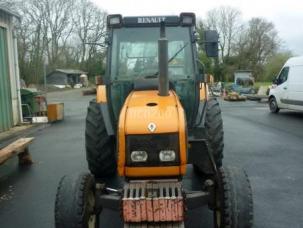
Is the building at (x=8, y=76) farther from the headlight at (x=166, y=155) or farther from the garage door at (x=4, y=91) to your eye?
the headlight at (x=166, y=155)

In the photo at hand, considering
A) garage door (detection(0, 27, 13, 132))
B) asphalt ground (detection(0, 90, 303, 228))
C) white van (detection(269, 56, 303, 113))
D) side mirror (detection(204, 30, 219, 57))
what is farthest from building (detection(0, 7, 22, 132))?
white van (detection(269, 56, 303, 113))

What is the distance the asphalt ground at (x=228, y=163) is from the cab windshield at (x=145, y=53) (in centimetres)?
184

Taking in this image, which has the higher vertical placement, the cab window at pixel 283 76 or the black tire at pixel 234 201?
the cab window at pixel 283 76

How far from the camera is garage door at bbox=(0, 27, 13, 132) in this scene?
46.6 ft

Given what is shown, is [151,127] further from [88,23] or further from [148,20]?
[88,23]

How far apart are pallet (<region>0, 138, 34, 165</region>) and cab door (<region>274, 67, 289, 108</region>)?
37.7ft

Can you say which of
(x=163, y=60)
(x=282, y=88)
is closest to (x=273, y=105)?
(x=282, y=88)

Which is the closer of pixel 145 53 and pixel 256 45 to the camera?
Answer: pixel 145 53

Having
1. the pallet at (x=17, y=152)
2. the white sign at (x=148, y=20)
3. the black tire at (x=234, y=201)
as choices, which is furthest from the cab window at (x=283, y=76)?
the black tire at (x=234, y=201)

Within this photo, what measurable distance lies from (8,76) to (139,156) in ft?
37.8

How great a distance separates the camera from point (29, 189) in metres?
7.20

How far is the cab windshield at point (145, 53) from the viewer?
6.05m

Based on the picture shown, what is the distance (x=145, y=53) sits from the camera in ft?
20.3

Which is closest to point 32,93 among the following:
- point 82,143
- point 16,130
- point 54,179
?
point 16,130
